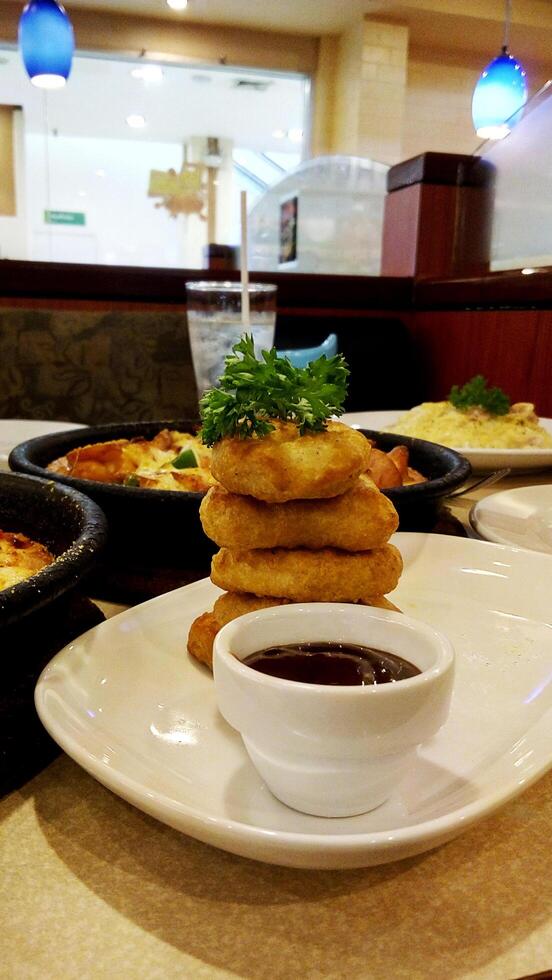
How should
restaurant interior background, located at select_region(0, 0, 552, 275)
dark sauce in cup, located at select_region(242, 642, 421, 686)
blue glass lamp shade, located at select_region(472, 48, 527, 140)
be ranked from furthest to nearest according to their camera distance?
1. restaurant interior background, located at select_region(0, 0, 552, 275)
2. blue glass lamp shade, located at select_region(472, 48, 527, 140)
3. dark sauce in cup, located at select_region(242, 642, 421, 686)

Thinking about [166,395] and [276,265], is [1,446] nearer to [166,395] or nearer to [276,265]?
[166,395]

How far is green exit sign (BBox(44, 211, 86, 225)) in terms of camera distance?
13555 millimetres

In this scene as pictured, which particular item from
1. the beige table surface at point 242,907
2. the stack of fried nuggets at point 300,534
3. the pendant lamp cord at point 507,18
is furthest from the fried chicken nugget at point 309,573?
the pendant lamp cord at point 507,18

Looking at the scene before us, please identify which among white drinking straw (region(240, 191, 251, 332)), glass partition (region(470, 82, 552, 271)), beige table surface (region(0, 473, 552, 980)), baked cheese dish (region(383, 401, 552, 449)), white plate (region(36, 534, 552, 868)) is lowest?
beige table surface (region(0, 473, 552, 980))

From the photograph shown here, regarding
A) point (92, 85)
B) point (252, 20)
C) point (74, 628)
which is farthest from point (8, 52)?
point (74, 628)

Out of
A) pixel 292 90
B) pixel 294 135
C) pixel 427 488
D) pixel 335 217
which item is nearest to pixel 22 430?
pixel 427 488

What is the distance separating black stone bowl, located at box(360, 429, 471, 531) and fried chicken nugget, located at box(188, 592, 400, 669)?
399 mm

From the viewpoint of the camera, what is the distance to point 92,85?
1091 cm

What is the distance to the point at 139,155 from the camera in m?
14.0

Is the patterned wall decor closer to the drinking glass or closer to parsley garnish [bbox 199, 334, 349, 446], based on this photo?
the drinking glass

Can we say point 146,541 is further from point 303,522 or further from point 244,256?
point 244,256

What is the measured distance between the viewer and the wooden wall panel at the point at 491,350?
3.26 m

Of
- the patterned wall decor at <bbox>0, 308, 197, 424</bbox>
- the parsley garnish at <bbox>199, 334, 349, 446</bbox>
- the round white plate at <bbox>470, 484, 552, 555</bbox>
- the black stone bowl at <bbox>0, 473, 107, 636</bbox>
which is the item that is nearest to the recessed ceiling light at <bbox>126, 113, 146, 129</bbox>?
the patterned wall decor at <bbox>0, 308, 197, 424</bbox>

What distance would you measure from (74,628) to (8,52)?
1080 cm
